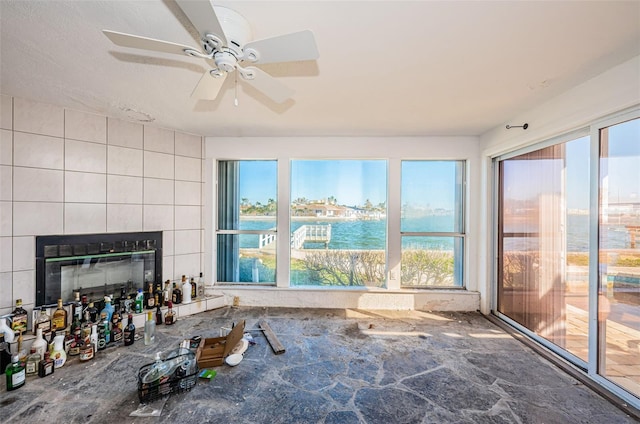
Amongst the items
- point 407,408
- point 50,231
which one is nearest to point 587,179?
point 407,408

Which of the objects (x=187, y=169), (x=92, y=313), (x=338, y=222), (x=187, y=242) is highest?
(x=187, y=169)

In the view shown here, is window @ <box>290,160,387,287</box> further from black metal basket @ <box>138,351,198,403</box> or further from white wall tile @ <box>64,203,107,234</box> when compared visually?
white wall tile @ <box>64,203,107,234</box>

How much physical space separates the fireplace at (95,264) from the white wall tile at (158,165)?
2.35 feet

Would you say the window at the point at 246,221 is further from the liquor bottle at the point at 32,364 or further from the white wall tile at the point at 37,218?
the liquor bottle at the point at 32,364

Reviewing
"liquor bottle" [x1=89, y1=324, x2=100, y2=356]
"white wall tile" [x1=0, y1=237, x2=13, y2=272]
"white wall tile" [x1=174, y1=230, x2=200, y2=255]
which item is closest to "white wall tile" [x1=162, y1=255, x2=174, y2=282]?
"white wall tile" [x1=174, y1=230, x2=200, y2=255]

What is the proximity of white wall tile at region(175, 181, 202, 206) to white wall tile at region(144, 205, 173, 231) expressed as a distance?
17 centimetres

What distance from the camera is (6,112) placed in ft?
7.69

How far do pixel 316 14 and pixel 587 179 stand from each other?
2.41 meters

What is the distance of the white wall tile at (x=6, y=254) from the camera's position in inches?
92.3

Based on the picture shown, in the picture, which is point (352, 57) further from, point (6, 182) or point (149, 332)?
point (6, 182)

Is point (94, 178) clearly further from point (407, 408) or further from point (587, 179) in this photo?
point (587, 179)

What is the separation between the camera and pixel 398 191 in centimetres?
351

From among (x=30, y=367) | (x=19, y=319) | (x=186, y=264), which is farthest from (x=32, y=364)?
(x=186, y=264)

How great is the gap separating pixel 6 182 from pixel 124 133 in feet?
3.49
